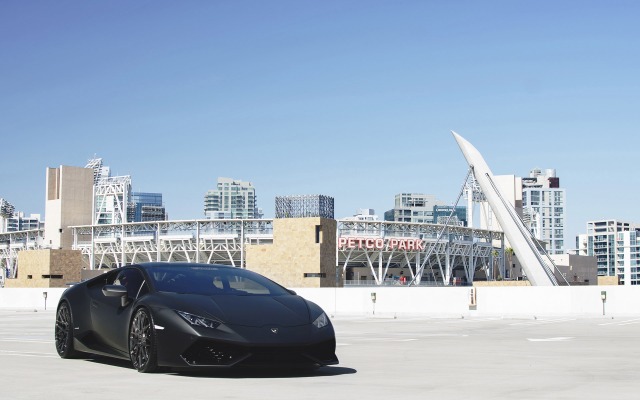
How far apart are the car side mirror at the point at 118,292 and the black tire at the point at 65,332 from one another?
1.27 metres

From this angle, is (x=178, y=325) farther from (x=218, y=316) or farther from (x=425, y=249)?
(x=425, y=249)

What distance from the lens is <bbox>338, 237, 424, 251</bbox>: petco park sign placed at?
120 meters

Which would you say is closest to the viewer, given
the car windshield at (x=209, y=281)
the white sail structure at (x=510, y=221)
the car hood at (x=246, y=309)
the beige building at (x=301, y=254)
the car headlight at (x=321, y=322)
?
the car hood at (x=246, y=309)

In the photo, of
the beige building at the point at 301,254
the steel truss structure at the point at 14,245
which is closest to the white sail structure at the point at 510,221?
the beige building at the point at 301,254

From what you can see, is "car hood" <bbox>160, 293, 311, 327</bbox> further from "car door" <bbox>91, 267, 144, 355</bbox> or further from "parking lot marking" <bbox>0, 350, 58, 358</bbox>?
"parking lot marking" <bbox>0, 350, 58, 358</bbox>

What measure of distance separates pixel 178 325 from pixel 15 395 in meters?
1.83

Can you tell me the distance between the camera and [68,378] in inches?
317

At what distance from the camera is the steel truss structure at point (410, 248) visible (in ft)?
400

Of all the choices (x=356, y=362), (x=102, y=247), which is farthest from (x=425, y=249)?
(x=356, y=362)

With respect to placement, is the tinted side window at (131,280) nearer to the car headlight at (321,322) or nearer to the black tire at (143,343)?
the black tire at (143,343)

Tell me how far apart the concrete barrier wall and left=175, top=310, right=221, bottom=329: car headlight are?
24707 millimetres

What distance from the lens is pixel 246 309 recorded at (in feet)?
27.9

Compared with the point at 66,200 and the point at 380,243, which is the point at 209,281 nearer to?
the point at 66,200

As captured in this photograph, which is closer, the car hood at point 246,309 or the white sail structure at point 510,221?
the car hood at point 246,309
